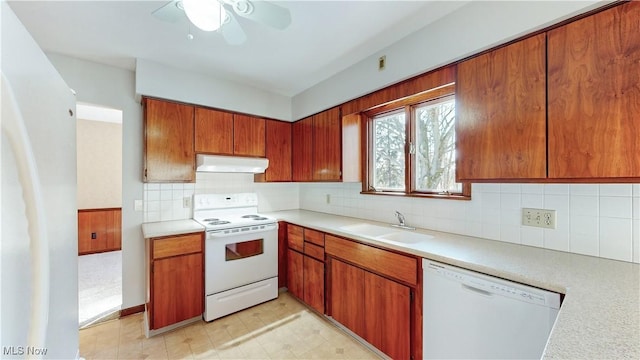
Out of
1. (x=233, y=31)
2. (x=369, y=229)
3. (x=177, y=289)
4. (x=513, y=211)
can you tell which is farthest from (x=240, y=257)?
(x=513, y=211)

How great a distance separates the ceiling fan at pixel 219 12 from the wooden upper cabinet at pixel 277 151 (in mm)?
1713

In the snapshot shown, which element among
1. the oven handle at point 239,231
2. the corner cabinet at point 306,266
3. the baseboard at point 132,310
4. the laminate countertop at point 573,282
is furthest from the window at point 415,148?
the baseboard at point 132,310

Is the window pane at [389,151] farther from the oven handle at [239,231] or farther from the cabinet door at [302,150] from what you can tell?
the oven handle at [239,231]

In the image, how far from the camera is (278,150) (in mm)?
3225

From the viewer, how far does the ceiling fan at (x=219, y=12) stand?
1.22 m

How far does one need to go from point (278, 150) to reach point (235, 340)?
81.0 inches

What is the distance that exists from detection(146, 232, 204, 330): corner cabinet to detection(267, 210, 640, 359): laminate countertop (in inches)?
57.5

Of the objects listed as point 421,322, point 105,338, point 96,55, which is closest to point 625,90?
point 421,322

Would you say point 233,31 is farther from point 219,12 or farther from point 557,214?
point 557,214

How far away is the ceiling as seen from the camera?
5.25 ft

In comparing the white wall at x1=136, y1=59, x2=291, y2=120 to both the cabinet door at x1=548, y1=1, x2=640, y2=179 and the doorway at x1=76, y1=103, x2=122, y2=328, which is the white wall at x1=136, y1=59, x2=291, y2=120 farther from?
the cabinet door at x1=548, y1=1, x2=640, y2=179

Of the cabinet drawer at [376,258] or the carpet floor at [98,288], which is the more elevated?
the cabinet drawer at [376,258]

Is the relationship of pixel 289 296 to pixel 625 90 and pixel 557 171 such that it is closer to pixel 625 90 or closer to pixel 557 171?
pixel 557 171

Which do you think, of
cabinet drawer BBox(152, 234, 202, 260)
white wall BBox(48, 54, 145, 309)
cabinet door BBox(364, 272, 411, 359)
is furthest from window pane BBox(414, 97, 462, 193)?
white wall BBox(48, 54, 145, 309)
